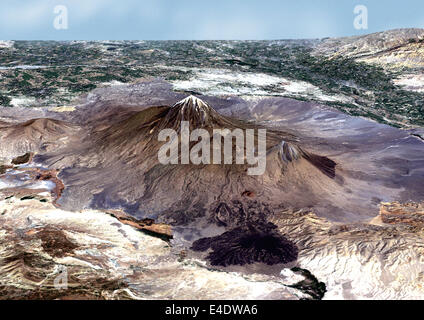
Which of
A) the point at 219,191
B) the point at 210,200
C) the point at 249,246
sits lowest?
the point at 249,246

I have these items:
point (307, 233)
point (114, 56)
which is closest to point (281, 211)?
point (307, 233)

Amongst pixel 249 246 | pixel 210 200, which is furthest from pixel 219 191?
pixel 249 246

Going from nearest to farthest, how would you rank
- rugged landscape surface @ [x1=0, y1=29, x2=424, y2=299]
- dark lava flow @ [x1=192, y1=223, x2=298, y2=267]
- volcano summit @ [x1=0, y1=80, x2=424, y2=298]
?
rugged landscape surface @ [x1=0, y1=29, x2=424, y2=299], volcano summit @ [x1=0, y1=80, x2=424, y2=298], dark lava flow @ [x1=192, y1=223, x2=298, y2=267]

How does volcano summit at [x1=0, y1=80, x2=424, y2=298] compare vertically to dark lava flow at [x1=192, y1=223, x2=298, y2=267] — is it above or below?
above

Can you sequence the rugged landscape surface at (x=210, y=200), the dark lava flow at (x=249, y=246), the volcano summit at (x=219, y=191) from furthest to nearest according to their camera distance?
the dark lava flow at (x=249, y=246), the volcano summit at (x=219, y=191), the rugged landscape surface at (x=210, y=200)

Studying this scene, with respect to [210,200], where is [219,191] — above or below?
above

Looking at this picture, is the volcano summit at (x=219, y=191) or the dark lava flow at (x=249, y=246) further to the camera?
the dark lava flow at (x=249, y=246)

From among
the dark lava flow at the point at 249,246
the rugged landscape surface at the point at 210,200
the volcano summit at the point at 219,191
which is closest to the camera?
the rugged landscape surface at the point at 210,200

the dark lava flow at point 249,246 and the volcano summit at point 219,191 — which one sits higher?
the volcano summit at point 219,191

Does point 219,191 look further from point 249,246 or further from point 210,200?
point 249,246
